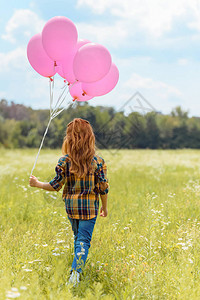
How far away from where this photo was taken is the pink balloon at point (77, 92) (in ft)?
15.2

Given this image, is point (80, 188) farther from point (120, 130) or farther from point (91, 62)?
point (120, 130)

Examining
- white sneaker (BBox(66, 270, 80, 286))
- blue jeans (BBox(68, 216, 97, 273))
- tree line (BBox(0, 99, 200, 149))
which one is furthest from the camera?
tree line (BBox(0, 99, 200, 149))

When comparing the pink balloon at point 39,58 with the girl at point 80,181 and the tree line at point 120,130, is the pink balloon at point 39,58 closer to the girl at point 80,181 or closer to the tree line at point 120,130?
the girl at point 80,181

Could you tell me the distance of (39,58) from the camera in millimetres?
4500

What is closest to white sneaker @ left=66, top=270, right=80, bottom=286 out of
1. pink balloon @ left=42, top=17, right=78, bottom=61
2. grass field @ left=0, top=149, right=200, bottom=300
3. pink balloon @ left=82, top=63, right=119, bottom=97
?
grass field @ left=0, top=149, right=200, bottom=300

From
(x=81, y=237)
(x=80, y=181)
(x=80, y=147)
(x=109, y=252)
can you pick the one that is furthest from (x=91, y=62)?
(x=109, y=252)

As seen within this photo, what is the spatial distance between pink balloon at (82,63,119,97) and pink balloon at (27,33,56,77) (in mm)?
545

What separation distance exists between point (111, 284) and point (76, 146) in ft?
4.71

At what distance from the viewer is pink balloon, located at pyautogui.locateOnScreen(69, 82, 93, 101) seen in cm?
463

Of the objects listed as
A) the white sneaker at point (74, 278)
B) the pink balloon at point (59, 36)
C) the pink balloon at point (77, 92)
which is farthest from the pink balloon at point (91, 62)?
the white sneaker at point (74, 278)

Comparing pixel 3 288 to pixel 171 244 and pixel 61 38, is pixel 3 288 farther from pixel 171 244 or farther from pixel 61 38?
pixel 61 38

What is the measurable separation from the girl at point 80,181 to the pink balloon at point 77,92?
1.27 m

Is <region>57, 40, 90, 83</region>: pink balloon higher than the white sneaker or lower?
higher

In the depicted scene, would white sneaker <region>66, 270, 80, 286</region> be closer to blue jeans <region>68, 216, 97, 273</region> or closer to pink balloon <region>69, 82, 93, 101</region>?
blue jeans <region>68, 216, 97, 273</region>
